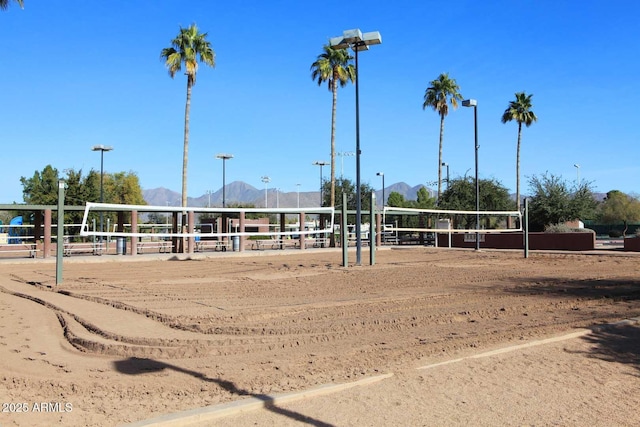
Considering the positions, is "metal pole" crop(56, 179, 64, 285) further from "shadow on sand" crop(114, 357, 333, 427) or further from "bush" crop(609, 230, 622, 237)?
"bush" crop(609, 230, 622, 237)

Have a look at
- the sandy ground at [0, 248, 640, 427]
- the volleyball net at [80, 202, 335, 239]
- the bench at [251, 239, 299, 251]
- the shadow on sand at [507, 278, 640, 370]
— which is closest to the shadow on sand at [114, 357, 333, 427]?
the sandy ground at [0, 248, 640, 427]

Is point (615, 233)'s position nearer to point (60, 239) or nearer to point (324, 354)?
point (60, 239)

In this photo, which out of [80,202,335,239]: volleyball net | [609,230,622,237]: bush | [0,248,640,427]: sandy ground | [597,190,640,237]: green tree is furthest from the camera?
[597,190,640,237]: green tree

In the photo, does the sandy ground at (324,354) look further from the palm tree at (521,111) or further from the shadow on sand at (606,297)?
the palm tree at (521,111)

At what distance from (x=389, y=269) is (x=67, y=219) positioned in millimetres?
36334

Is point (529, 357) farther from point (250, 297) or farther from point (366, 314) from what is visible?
point (250, 297)

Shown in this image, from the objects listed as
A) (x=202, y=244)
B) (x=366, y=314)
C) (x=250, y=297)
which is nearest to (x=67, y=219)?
(x=202, y=244)

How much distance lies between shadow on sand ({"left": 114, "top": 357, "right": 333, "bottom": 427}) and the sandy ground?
0.07ft

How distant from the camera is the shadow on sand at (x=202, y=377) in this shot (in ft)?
15.9

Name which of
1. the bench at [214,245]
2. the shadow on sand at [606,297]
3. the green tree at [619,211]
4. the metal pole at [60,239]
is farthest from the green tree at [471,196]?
the green tree at [619,211]

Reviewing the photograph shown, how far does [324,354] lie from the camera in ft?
23.2

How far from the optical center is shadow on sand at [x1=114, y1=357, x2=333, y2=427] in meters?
4.85

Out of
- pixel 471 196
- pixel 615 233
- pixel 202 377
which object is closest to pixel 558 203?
pixel 471 196

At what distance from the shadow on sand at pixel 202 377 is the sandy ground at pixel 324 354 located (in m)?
0.02
